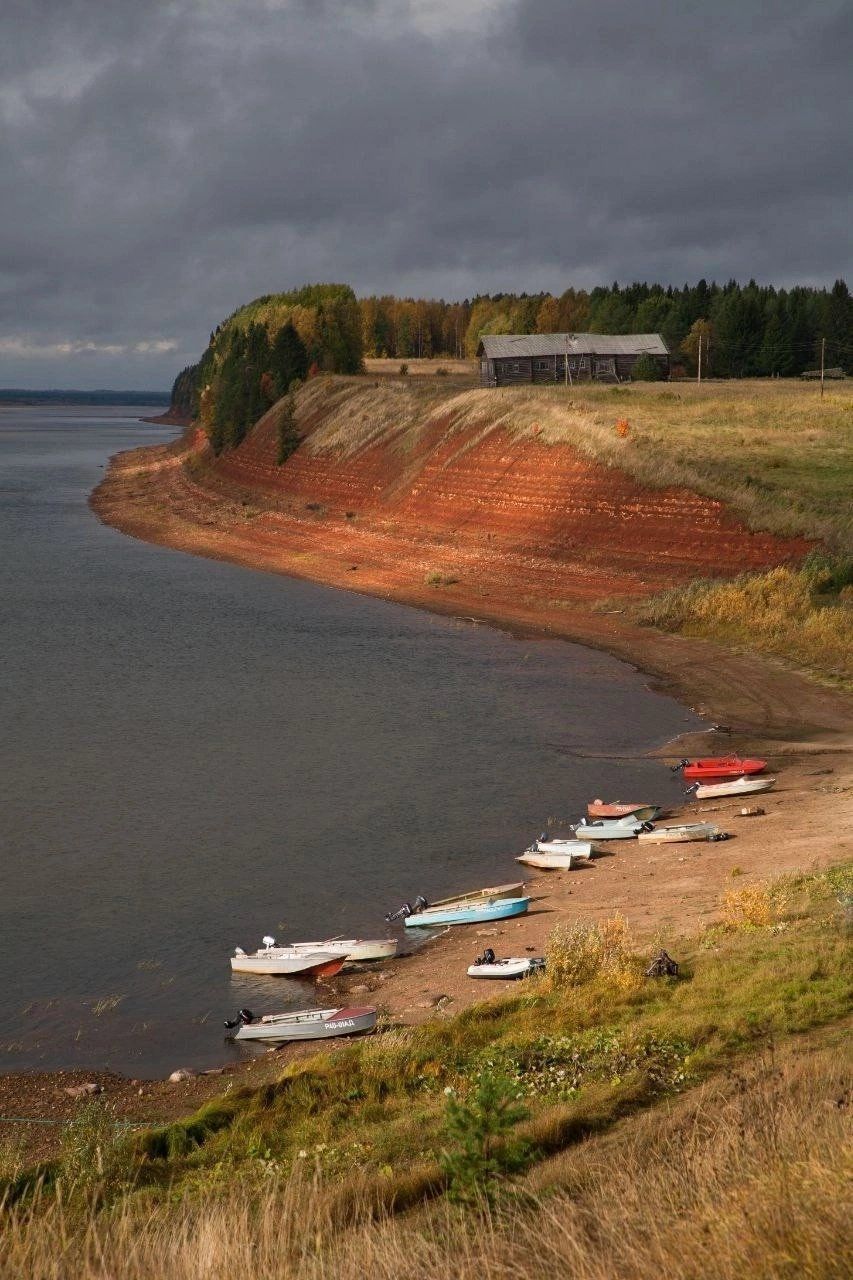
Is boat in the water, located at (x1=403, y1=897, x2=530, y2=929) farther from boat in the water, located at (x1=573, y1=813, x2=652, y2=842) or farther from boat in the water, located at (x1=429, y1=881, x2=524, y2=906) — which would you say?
boat in the water, located at (x1=573, y1=813, x2=652, y2=842)

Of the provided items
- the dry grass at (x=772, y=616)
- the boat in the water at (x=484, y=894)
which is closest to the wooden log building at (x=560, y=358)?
the dry grass at (x=772, y=616)

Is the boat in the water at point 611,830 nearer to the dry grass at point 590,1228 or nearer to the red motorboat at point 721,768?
the red motorboat at point 721,768

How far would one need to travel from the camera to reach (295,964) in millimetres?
22188

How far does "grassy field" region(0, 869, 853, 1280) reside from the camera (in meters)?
7.78

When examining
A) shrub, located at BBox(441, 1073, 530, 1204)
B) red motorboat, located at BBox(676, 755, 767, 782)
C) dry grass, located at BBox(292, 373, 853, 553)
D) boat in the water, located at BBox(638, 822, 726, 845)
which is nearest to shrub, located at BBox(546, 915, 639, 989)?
shrub, located at BBox(441, 1073, 530, 1204)

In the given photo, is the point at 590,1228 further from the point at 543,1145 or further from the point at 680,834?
the point at 680,834

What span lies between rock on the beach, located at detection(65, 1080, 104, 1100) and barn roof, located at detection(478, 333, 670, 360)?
9652cm

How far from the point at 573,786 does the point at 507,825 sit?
3.58 meters

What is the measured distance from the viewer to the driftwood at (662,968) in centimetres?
1783

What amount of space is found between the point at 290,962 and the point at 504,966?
4058 mm

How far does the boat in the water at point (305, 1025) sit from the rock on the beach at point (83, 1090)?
8.32 ft

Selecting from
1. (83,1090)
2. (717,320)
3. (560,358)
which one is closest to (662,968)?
(83,1090)

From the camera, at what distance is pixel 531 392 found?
3354 inches

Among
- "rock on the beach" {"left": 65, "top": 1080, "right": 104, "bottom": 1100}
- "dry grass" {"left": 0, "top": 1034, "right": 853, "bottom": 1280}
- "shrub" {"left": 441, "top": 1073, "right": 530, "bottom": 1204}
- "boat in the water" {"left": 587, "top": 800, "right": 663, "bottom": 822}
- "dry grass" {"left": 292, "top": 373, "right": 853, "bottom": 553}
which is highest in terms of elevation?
"dry grass" {"left": 292, "top": 373, "right": 853, "bottom": 553}
